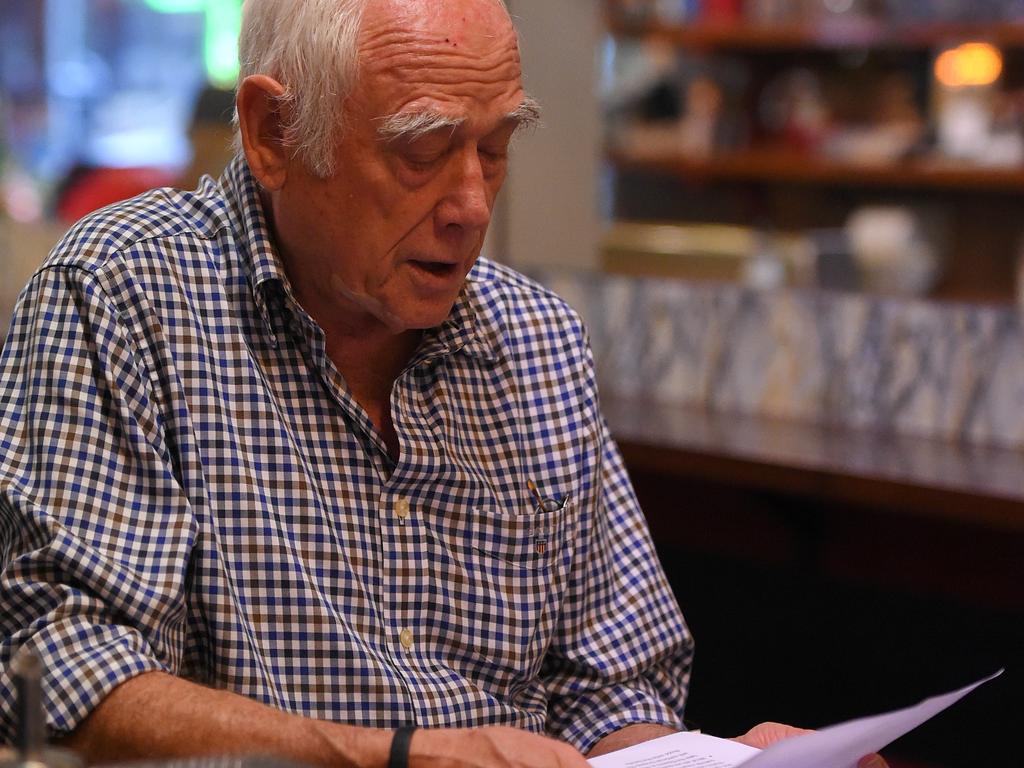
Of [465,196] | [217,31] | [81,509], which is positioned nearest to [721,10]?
[217,31]

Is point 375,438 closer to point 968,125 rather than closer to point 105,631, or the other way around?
point 105,631

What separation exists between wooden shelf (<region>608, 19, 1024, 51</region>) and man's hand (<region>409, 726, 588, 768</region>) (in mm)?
3818

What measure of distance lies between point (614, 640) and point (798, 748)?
50 cm

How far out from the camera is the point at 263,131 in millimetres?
1416

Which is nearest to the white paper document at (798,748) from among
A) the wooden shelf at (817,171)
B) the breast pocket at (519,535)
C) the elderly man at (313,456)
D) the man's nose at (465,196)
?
the elderly man at (313,456)

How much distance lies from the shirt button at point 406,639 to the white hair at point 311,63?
1.57 feet

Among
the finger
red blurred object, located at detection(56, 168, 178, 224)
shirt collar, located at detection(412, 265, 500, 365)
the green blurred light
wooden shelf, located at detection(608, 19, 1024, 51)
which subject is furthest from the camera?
the green blurred light

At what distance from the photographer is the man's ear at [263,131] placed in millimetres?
1396

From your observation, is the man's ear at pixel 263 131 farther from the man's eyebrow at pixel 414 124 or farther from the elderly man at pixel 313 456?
the man's eyebrow at pixel 414 124

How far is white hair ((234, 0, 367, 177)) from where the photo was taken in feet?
4.36

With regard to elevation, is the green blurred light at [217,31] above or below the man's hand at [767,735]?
above

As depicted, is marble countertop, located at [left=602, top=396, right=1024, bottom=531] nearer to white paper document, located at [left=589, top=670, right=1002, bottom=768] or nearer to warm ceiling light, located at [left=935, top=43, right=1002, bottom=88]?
white paper document, located at [left=589, top=670, right=1002, bottom=768]

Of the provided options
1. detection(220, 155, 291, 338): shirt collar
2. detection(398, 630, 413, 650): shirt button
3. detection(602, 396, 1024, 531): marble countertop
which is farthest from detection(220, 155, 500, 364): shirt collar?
detection(602, 396, 1024, 531): marble countertop

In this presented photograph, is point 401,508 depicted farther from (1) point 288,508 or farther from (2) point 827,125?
(2) point 827,125
